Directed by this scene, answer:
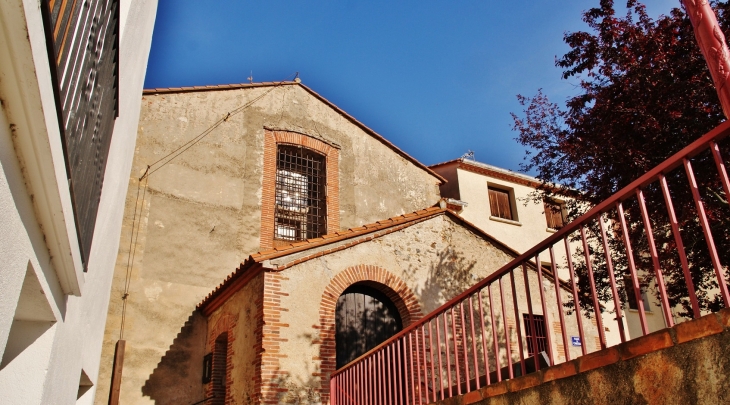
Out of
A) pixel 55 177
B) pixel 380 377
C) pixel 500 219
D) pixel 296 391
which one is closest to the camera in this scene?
pixel 55 177

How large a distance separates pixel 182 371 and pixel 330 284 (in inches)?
153

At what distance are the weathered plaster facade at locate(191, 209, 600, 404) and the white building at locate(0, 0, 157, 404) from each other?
3.85 m

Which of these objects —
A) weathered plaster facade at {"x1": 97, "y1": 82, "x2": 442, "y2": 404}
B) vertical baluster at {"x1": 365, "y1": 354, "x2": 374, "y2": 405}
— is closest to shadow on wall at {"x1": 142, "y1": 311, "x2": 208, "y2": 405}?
weathered plaster facade at {"x1": 97, "y1": 82, "x2": 442, "y2": 404}

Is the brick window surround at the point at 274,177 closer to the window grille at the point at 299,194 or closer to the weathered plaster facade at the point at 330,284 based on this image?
the window grille at the point at 299,194

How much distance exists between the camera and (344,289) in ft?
32.8

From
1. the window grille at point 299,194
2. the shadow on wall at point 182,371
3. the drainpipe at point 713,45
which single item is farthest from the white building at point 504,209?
the drainpipe at point 713,45

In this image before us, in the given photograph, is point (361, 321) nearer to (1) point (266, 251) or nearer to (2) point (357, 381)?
(1) point (266, 251)

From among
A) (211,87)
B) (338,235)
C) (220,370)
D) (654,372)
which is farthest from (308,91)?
(654,372)

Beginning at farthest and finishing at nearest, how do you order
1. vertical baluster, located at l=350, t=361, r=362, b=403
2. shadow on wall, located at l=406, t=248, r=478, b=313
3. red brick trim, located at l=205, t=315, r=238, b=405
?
1. shadow on wall, located at l=406, t=248, r=478, b=313
2. red brick trim, located at l=205, t=315, r=238, b=405
3. vertical baluster, located at l=350, t=361, r=362, b=403

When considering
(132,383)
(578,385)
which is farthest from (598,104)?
(132,383)

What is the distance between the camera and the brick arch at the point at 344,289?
366 inches

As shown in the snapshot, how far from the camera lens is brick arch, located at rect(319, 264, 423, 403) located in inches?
366

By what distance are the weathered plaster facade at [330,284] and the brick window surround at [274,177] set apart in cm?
274

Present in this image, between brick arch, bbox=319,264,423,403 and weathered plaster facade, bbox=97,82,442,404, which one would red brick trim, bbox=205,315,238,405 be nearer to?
weathered plaster facade, bbox=97,82,442,404
